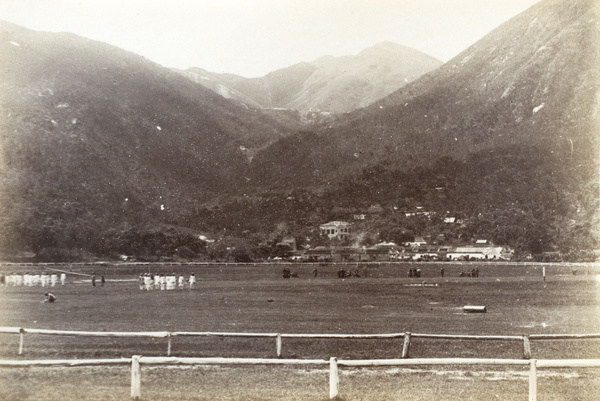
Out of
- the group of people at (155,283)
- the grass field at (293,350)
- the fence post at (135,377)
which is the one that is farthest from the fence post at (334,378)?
the group of people at (155,283)

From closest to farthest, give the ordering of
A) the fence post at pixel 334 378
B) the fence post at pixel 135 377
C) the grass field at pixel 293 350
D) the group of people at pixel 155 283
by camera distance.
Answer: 1. the fence post at pixel 334 378
2. the fence post at pixel 135 377
3. the grass field at pixel 293 350
4. the group of people at pixel 155 283

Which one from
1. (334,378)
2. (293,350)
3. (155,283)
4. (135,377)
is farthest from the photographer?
(155,283)

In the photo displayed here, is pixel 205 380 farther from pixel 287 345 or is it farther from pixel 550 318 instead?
pixel 550 318

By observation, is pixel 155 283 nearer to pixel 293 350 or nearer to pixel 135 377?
pixel 293 350

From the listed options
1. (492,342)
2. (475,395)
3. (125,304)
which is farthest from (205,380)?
(125,304)

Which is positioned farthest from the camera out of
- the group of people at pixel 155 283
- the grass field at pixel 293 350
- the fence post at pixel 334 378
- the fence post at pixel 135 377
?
the group of people at pixel 155 283

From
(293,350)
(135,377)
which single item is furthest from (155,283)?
(135,377)

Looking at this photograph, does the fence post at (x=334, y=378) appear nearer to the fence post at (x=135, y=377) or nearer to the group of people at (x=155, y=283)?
the fence post at (x=135, y=377)

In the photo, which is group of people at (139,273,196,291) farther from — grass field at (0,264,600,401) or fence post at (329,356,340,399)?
fence post at (329,356,340,399)

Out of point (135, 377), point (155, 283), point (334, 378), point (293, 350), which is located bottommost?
point (155, 283)

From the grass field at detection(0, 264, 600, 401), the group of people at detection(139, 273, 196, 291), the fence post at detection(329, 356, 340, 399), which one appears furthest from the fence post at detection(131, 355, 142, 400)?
the group of people at detection(139, 273, 196, 291)

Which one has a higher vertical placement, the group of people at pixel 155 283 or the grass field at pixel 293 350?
the grass field at pixel 293 350

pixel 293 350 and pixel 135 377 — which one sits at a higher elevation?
pixel 135 377
